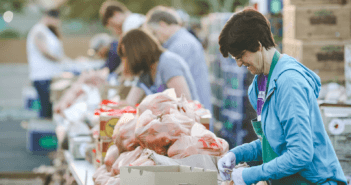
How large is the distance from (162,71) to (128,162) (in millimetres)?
1348

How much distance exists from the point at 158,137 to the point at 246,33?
91 centimetres

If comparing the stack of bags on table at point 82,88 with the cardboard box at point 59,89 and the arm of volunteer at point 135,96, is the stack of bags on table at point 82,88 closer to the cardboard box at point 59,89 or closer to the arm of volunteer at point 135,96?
the cardboard box at point 59,89

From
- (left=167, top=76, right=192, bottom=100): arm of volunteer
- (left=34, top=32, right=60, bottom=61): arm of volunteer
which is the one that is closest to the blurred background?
(left=34, top=32, right=60, bottom=61): arm of volunteer

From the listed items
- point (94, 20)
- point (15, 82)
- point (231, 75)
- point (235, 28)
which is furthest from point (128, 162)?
point (94, 20)

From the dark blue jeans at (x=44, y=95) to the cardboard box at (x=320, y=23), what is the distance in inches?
161

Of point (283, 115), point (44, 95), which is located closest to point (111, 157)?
point (283, 115)

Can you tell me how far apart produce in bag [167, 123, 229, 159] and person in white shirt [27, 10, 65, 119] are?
5251mm

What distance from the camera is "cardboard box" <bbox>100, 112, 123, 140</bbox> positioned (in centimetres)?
317

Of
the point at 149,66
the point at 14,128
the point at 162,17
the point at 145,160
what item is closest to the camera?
the point at 145,160

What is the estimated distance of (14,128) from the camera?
11.1 metres

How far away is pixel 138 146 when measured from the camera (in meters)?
2.70

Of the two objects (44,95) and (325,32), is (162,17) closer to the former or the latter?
(325,32)

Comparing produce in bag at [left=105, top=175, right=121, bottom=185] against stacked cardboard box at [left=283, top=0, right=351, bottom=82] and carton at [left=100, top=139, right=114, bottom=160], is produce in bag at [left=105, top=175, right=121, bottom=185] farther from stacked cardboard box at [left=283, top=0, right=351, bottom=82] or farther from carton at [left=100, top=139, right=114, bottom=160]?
stacked cardboard box at [left=283, top=0, right=351, bottom=82]

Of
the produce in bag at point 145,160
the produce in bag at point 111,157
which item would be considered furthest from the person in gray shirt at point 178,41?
the produce in bag at point 145,160
